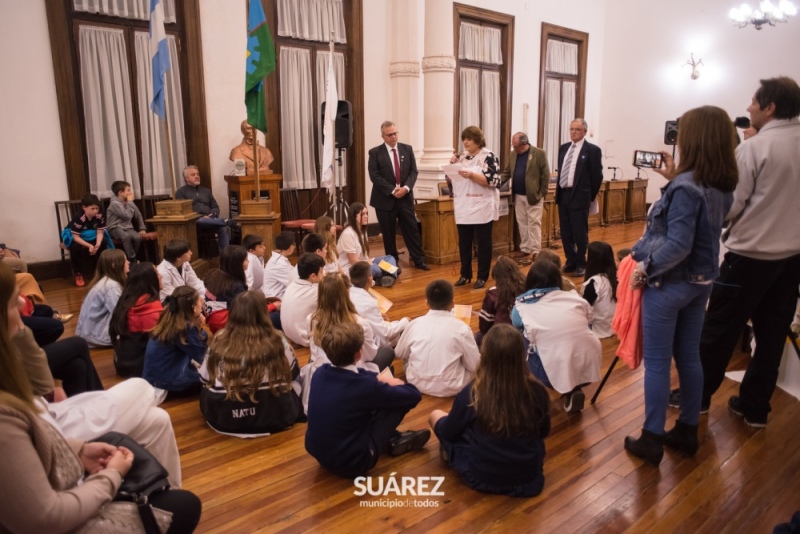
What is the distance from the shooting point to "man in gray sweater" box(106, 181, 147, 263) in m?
5.66

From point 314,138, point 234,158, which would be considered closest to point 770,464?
point 234,158

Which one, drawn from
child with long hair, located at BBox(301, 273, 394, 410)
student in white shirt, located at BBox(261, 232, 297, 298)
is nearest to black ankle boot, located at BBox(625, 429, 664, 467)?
child with long hair, located at BBox(301, 273, 394, 410)

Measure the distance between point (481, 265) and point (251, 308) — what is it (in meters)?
3.19

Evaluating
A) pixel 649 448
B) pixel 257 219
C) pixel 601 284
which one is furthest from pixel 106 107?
pixel 649 448

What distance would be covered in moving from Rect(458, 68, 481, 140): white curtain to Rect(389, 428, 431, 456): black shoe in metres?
7.54

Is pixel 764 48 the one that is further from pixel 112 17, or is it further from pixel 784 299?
pixel 112 17

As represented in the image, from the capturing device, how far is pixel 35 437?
124 cm

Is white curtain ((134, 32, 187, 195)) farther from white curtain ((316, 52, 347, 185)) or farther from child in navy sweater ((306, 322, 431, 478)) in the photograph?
child in navy sweater ((306, 322, 431, 478))

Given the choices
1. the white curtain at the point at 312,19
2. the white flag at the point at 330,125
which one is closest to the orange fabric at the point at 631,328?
the white flag at the point at 330,125

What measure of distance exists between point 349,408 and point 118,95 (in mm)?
5406

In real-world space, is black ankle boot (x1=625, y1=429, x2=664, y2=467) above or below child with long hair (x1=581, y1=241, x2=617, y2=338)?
below

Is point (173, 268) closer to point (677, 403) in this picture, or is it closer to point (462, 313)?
point (462, 313)

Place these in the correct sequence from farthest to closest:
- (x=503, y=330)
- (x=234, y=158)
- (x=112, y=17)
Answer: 1. (x=234, y=158)
2. (x=112, y=17)
3. (x=503, y=330)

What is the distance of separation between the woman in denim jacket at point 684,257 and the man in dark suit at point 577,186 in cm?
342
